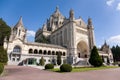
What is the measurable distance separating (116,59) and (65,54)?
51178 millimetres

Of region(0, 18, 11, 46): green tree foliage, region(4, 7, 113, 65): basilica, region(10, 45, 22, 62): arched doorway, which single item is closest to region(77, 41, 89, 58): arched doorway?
region(4, 7, 113, 65): basilica

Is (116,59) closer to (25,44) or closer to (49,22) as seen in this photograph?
(49,22)

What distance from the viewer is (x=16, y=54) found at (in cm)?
4300

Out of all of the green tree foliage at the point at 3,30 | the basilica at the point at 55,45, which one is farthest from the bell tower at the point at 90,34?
the green tree foliage at the point at 3,30

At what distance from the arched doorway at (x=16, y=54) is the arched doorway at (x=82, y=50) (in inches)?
1330

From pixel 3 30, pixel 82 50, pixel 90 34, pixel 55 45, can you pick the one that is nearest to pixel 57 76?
pixel 55 45

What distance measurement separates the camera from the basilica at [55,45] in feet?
144

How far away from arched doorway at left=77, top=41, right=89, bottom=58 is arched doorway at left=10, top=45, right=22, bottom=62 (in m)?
33.8

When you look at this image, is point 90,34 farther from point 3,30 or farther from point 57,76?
point 57,76

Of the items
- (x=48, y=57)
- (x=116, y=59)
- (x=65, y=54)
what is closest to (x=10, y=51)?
(x=48, y=57)

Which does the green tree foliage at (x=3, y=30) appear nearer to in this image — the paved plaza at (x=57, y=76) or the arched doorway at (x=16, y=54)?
the arched doorway at (x=16, y=54)

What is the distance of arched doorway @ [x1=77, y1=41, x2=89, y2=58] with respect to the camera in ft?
213

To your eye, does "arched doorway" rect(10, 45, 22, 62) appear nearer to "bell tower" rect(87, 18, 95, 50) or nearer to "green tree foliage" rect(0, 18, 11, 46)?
"green tree foliage" rect(0, 18, 11, 46)

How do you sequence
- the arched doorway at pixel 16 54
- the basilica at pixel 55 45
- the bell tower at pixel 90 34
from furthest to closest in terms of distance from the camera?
the bell tower at pixel 90 34 → the basilica at pixel 55 45 → the arched doorway at pixel 16 54
